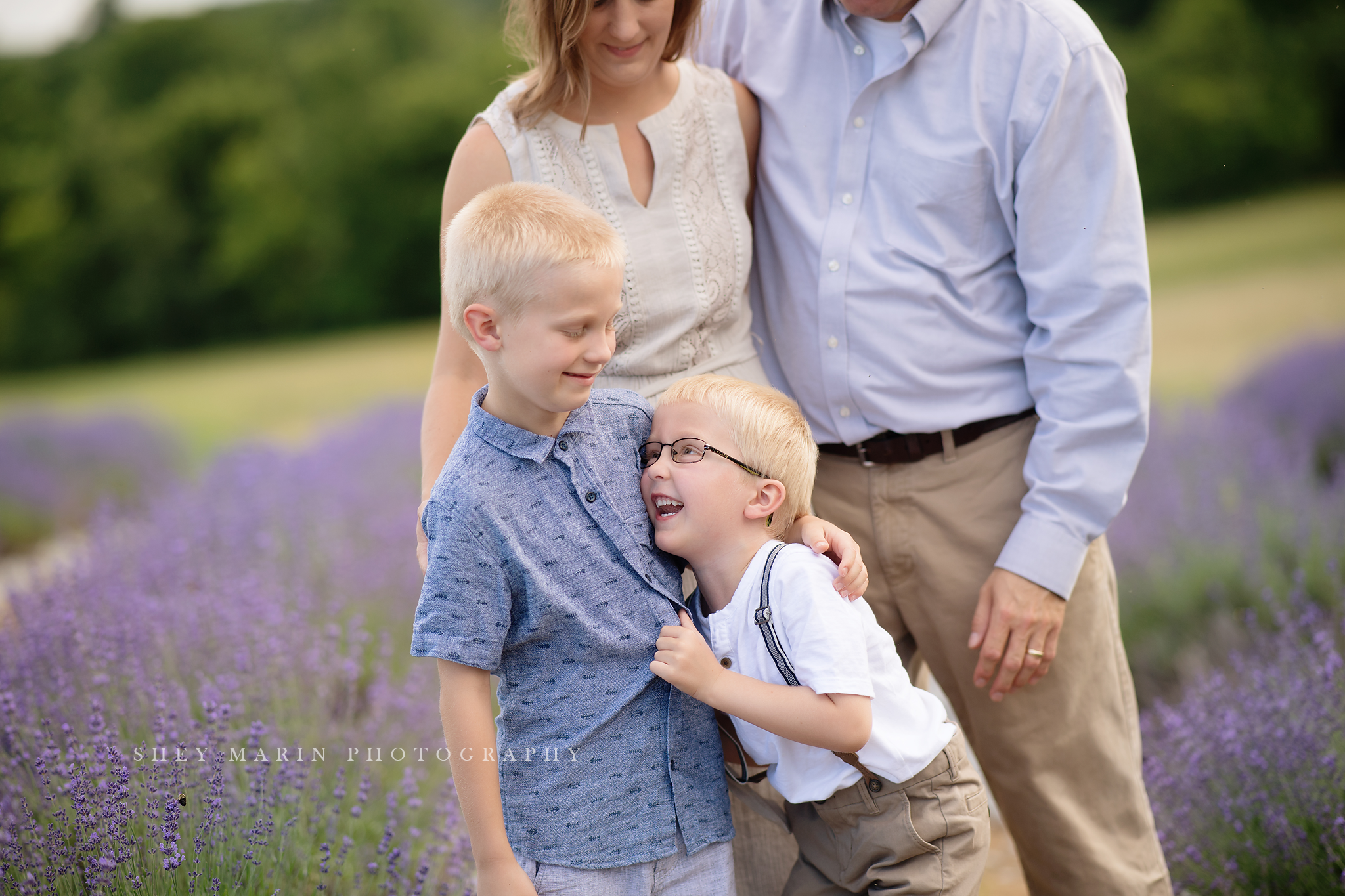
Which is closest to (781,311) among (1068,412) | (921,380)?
(921,380)

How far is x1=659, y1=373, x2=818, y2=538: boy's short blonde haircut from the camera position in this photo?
1.47 metres

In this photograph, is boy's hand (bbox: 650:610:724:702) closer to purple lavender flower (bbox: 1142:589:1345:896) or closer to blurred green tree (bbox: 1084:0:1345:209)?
purple lavender flower (bbox: 1142:589:1345:896)

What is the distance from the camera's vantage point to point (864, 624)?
1.46m

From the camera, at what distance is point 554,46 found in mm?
1614

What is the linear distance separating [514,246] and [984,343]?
869mm

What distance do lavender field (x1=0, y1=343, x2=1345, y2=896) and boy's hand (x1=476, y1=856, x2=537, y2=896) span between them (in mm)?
373

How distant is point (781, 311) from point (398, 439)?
3091 mm

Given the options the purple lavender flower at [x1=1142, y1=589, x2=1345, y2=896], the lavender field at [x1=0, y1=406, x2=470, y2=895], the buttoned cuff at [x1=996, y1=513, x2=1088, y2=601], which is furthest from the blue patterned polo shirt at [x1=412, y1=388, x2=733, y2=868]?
the purple lavender flower at [x1=1142, y1=589, x2=1345, y2=896]

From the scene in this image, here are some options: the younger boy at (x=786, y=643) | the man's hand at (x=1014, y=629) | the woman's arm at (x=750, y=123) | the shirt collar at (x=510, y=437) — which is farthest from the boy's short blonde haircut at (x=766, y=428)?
the woman's arm at (x=750, y=123)

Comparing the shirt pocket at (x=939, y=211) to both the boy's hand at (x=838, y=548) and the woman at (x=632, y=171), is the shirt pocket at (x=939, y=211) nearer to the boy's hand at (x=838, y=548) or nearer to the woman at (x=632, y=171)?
the woman at (x=632, y=171)

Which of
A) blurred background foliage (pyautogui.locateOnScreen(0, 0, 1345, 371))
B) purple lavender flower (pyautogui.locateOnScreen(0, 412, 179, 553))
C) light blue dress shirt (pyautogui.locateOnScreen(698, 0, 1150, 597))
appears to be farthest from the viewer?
blurred background foliage (pyautogui.locateOnScreen(0, 0, 1345, 371))

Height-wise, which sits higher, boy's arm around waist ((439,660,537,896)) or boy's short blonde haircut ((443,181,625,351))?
boy's short blonde haircut ((443,181,625,351))

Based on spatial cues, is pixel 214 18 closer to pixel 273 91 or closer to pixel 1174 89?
pixel 273 91

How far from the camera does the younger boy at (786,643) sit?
4.60 ft
